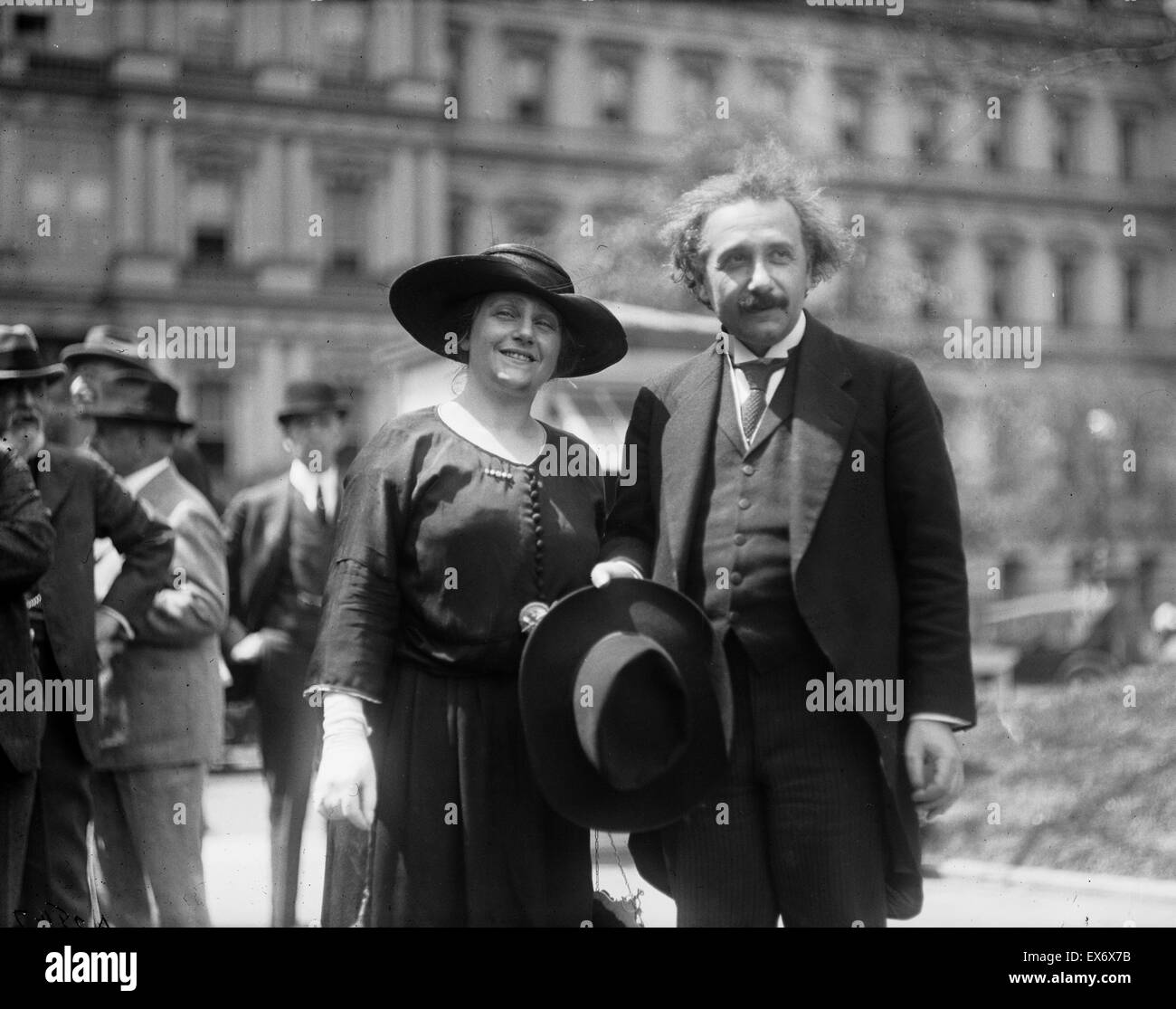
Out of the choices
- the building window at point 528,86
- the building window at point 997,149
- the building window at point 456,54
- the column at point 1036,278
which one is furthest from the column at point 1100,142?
the building window at point 456,54

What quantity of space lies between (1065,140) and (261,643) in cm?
3078

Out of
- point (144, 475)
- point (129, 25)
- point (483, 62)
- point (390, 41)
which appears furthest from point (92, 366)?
point (129, 25)

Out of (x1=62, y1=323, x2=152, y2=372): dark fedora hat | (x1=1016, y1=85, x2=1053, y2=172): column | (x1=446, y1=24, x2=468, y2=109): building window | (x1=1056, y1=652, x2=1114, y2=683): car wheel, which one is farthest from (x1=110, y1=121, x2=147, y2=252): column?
(x1=62, y1=323, x2=152, y2=372): dark fedora hat

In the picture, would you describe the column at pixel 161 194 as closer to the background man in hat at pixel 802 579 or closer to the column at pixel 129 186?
the column at pixel 129 186

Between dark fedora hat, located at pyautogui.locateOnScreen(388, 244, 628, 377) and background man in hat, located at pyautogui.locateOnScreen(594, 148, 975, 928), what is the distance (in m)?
0.33

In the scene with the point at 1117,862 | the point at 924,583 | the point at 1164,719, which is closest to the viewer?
the point at 924,583

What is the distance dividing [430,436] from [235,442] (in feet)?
95.9

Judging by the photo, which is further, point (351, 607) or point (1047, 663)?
point (1047, 663)

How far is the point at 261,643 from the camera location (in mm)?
6258

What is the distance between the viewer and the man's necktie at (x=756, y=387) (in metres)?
3.57

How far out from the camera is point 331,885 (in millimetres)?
3539
